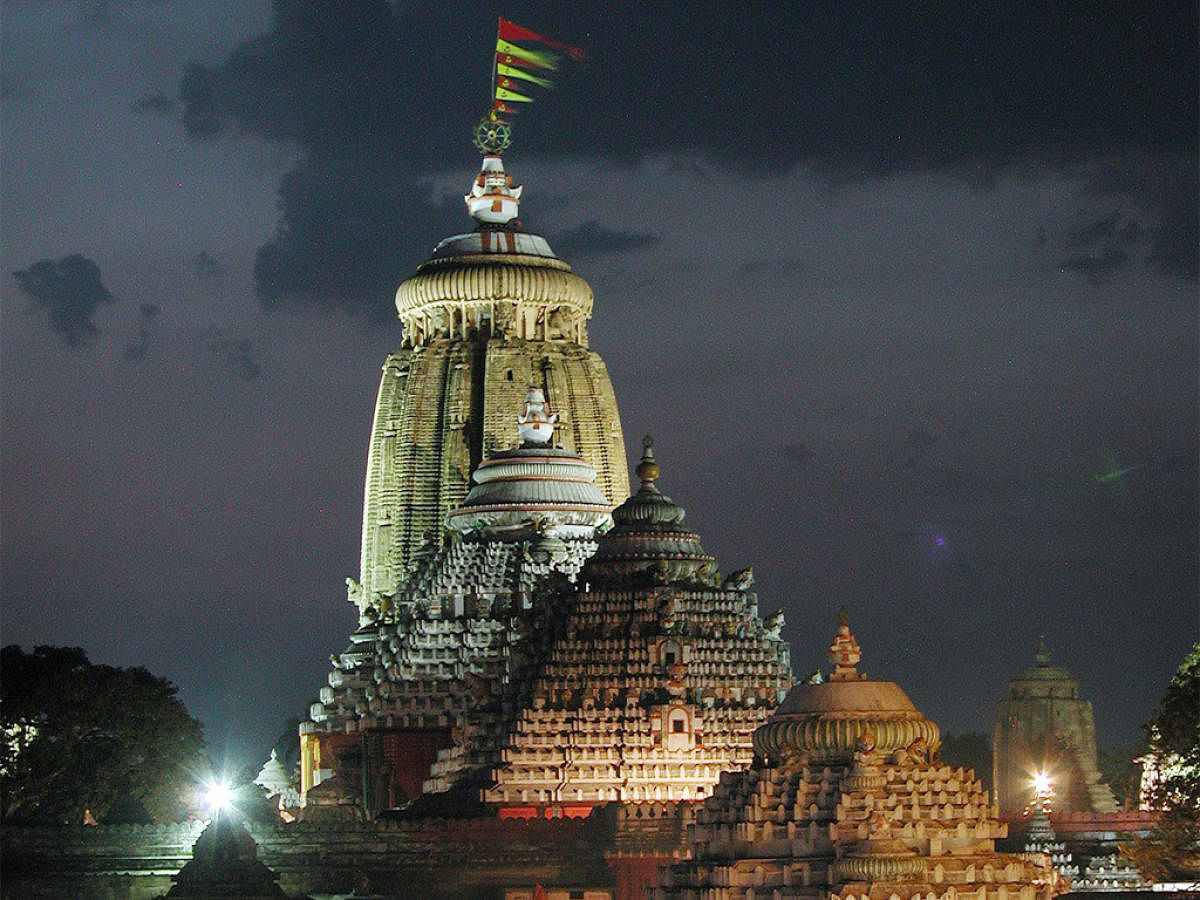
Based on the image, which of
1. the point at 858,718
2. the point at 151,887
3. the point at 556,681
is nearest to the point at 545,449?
the point at 556,681

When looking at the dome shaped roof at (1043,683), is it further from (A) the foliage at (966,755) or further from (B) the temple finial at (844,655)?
(B) the temple finial at (844,655)

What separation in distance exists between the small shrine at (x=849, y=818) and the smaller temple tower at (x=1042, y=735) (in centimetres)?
6976

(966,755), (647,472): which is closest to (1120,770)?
(966,755)

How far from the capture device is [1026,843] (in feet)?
390

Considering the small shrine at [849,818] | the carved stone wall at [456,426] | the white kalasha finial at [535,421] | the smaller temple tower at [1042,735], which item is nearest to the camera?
the small shrine at [849,818]

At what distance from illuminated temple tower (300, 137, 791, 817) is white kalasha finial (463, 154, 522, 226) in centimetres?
11

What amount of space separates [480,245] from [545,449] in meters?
13.5

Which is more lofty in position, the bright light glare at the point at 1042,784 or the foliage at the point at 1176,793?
the bright light glare at the point at 1042,784

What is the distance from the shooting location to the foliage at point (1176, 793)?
9762 centimetres

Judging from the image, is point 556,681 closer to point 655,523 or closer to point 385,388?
point 655,523

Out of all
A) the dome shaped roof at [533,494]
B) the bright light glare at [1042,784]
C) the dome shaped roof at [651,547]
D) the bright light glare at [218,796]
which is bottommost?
the bright light glare at [218,796]

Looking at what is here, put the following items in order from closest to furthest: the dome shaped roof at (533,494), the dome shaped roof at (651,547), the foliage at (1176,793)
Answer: the foliage at (1176,793) < the dome shaped roof at (651,547) < the dome shaped roof at (533,494)

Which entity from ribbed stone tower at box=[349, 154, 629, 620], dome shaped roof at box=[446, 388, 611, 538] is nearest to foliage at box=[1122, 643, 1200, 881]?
dome shaped roof at box=[446, 388, 611, 538]

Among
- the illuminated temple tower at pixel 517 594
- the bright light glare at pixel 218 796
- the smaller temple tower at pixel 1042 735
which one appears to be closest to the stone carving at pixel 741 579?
the illuminated temple tower at pixel 517 594
